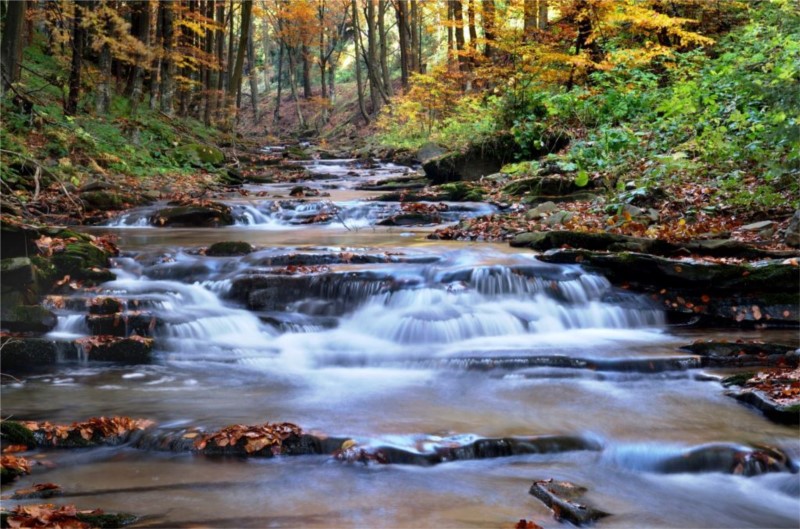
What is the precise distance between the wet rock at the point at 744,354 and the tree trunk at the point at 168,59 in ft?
60.5

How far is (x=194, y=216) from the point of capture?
44.4ft

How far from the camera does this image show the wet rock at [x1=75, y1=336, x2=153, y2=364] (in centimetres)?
673

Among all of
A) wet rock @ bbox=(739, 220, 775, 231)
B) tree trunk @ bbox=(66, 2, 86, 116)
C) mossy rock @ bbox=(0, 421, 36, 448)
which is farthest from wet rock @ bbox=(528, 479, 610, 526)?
tree trunk @ bbox=(66, 2, 86, 116)

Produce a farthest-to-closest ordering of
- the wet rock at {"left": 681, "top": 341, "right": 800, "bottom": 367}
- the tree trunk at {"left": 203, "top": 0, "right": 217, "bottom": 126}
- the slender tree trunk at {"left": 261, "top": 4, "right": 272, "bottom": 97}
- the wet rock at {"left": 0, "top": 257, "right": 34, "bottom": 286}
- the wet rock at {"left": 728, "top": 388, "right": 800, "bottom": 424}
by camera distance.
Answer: the slender tree trunk at {"left": 261, "top": 4, "right": 272, "bottom": 97}, the tree trunk at {"left": 203, "top": 0, "right": 217, "bottom": 126}, the wet rock at {"left": 0, "top": 257, "right": 34, "bottom": 286}, the wet rock at {"left": 681, "top": 341, "right": 800, "bottom": 367}, the wet rock at {"left": 728, "top": 388, "right": 800, "bottom": 424}

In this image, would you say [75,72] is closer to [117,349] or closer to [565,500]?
[117,349]

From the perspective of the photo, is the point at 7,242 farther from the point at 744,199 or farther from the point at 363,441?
the point at 744,199

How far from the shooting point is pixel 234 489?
12.8ft

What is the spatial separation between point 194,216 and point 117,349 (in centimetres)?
710

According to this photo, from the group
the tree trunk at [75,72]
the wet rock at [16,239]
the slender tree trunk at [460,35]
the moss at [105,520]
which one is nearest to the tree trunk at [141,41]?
the tree trunk at [75,72]

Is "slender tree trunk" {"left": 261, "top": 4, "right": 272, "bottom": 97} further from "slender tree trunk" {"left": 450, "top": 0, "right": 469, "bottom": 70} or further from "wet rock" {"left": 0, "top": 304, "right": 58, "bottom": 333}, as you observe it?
"wet rock" {"left": 0, "top": 304, "right": 58, "bottom": 333}

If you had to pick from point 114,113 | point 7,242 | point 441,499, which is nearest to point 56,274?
point 7,242

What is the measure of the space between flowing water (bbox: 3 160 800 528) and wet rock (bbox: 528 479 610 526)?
0.22 feet

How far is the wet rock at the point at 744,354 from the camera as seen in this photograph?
6.23m

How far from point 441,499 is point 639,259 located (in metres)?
5.33
